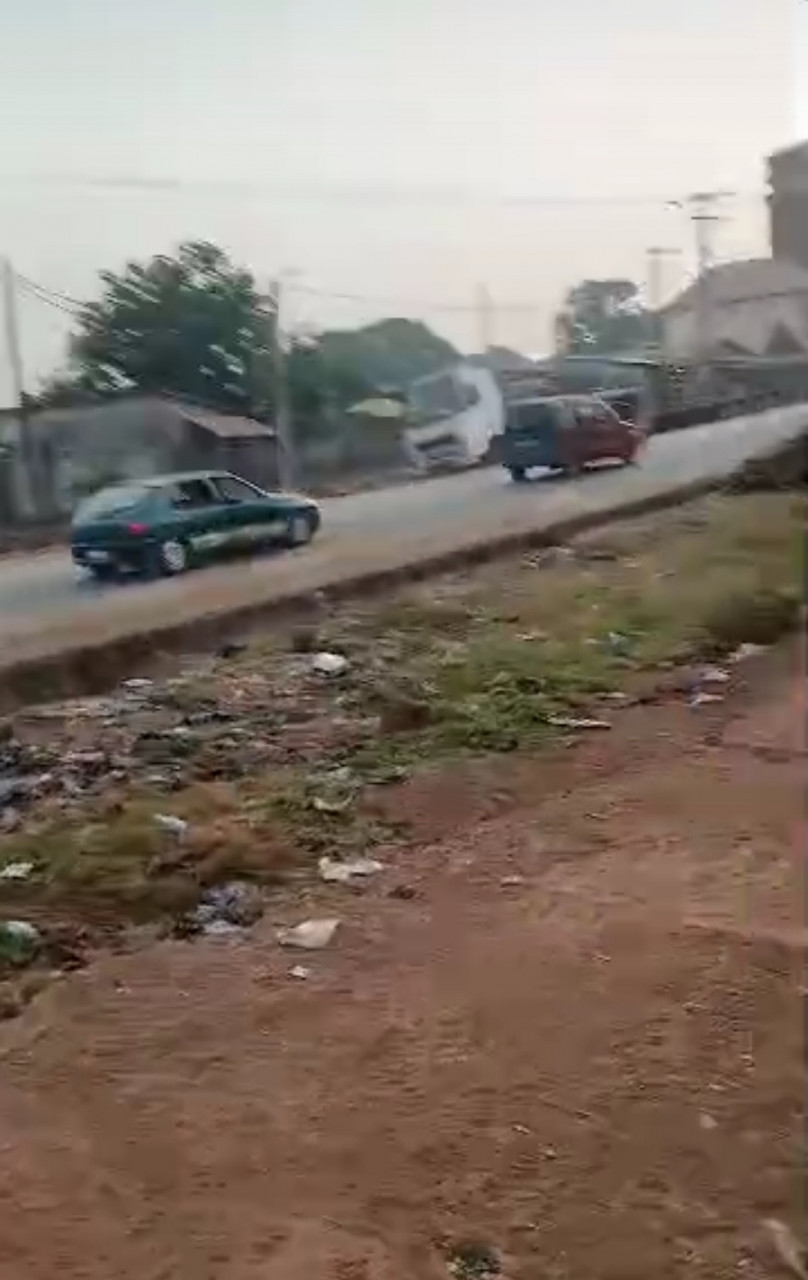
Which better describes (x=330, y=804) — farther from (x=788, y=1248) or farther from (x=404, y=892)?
(x=788, y=1248)

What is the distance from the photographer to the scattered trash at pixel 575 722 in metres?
2.46

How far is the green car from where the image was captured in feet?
7.53

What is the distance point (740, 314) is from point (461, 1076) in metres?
1.33

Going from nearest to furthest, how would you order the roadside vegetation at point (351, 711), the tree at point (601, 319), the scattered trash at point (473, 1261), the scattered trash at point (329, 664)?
the scattered trash at point (473, 1261) → the roadside vegetation at point (351, 711) → the tree at point (601, 319) → the scattered trash at point (329, 664)

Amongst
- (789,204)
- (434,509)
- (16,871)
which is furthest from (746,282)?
(16,871)

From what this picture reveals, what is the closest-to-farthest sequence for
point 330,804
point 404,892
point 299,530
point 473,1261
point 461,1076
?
point 473,1261 → point 461,1076 → point 404,892 → point 330,804 → point 299,530

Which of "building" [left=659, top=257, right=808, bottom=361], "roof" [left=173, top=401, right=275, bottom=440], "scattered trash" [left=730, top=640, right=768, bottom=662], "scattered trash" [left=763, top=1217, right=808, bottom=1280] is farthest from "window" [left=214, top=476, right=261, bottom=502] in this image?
"scattered trash" [left=763, top=1217, right=808, bottom=1280]

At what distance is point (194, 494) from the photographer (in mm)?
2373

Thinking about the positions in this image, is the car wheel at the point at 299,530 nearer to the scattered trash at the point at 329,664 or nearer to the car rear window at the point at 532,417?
the scattered trash at the point at 329,664

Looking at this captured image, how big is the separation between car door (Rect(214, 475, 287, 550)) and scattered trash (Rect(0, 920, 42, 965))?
3.00ft

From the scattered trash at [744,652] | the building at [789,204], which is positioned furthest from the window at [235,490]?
the building at [789,204]

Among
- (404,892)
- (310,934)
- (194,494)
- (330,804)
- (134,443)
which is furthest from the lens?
(194,494)

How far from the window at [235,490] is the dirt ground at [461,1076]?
0.80 metres

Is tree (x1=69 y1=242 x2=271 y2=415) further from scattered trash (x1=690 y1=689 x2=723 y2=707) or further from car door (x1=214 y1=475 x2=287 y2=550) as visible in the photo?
scattered trash (x1=690 y1=689 x2=723 y2=707)
